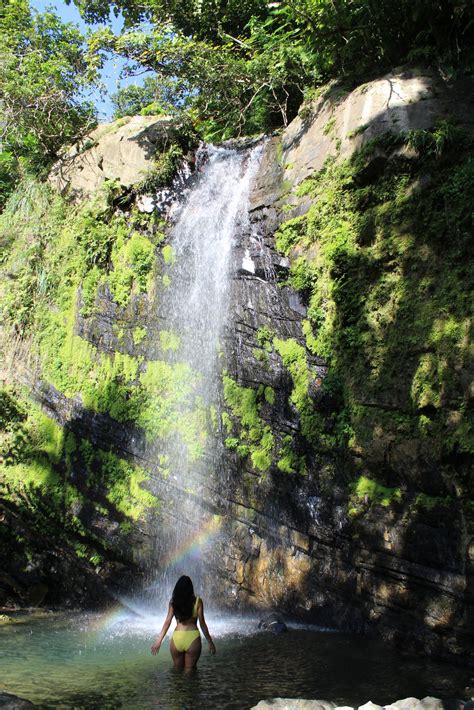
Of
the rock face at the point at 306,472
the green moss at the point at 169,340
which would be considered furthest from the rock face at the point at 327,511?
the green moss at the point at 169,340

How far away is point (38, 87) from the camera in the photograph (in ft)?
44.3

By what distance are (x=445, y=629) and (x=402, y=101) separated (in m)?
6.96

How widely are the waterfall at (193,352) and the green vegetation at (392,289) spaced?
5.07ft

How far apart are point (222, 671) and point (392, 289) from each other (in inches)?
192

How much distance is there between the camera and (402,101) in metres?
8.38

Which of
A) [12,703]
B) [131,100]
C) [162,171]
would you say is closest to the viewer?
[12,703]

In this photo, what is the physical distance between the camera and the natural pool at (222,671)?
510 cm

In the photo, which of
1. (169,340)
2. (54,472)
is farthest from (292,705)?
(54,472)

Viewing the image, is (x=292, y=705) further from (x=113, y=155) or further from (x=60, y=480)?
(x=113, y=155)

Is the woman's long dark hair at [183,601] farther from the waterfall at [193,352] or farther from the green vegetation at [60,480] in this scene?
the green vegetation at [60,480]

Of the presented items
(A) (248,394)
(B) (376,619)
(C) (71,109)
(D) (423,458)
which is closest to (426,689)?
(B) (376,619)

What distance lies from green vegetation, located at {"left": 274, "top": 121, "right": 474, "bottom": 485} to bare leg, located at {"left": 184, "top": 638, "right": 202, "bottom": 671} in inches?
116

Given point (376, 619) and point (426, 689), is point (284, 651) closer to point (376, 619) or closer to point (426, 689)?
point (376, 619)

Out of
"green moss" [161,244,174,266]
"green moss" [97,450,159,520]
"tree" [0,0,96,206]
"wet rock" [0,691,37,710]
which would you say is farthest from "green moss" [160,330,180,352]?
"tree" [0,0,96,206]
